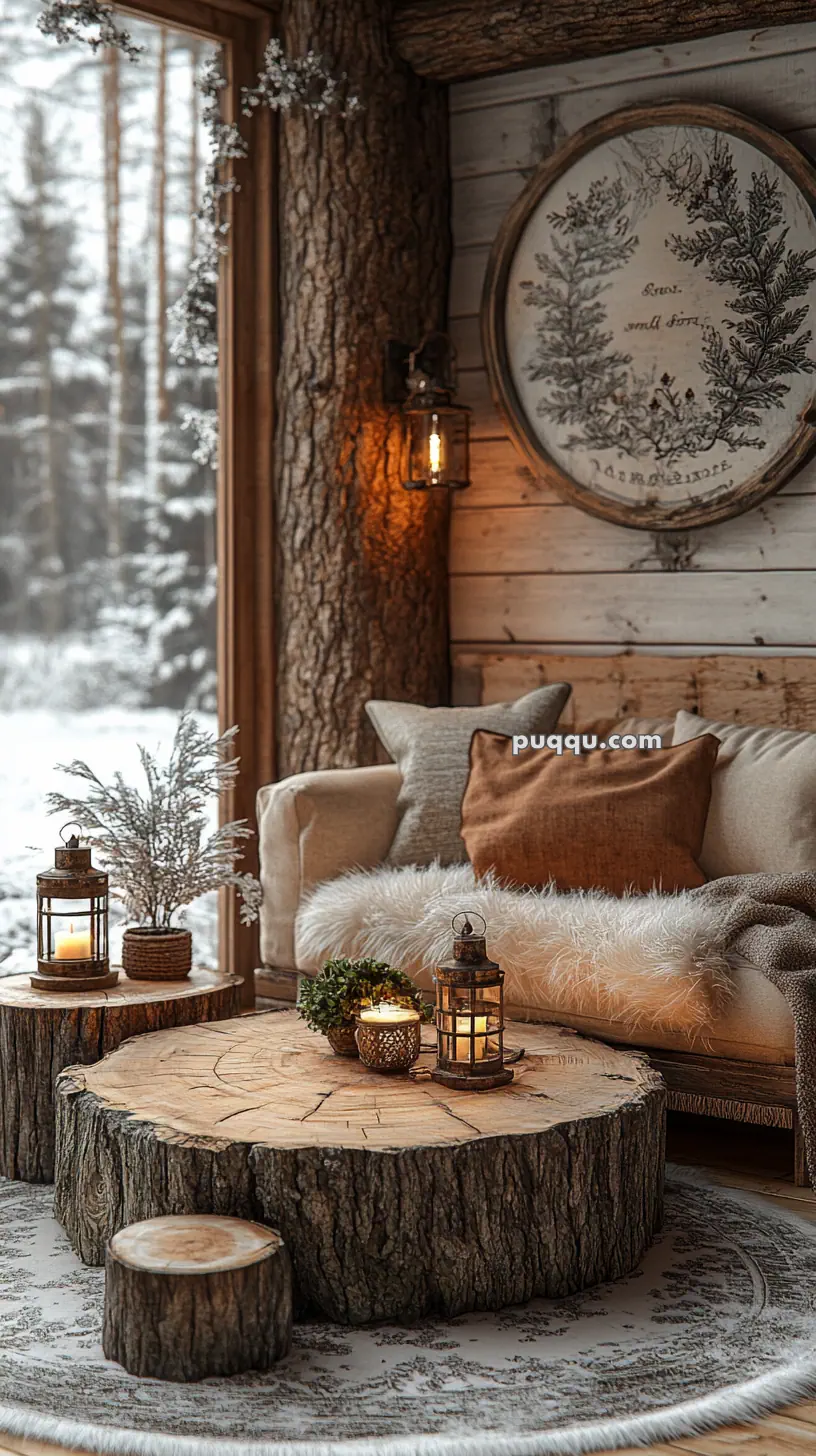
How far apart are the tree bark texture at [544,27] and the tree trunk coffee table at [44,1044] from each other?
2707 millimetres

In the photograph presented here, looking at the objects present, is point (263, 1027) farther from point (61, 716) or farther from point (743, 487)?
point (743, 487)

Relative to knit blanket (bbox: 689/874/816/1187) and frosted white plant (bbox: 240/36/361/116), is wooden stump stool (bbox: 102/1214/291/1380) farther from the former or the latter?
frosted white plant (bbox: 240/36/361/116)

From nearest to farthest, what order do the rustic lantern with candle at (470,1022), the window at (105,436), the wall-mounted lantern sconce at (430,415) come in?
the rustic lantern with candle at (470,1022), the window at (105,436), the wall-mounted lantern sconce at (430,415)

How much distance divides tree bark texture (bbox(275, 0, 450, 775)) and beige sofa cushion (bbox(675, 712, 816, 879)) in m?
1.21

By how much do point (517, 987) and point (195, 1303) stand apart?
1.23 m

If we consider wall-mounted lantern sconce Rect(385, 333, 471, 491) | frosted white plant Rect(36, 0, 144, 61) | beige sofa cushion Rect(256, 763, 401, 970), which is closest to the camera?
beige sofa cushion Rect(256, 763, 401, 970)

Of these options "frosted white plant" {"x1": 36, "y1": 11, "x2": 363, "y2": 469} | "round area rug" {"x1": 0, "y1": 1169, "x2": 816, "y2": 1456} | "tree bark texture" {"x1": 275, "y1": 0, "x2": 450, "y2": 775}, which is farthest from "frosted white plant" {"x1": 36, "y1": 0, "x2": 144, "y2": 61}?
"round area rug" {"x1": 0, "y1": 1169, "x2": 816, "y2": 1456}

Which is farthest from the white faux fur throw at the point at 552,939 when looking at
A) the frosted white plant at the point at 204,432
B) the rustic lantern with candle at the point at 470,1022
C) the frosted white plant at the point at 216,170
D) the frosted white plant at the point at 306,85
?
the frosted white plant at the point at 306,85

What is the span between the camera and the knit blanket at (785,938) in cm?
274

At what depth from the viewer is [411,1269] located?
88.5 inches

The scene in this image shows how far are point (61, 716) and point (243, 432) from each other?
1.01 metres

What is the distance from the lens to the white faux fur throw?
2883 millimetres

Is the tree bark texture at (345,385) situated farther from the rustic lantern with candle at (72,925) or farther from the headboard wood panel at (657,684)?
the rustic lantern with candle at (72,925)

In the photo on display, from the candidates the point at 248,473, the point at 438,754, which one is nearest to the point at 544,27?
the point at 248,473
